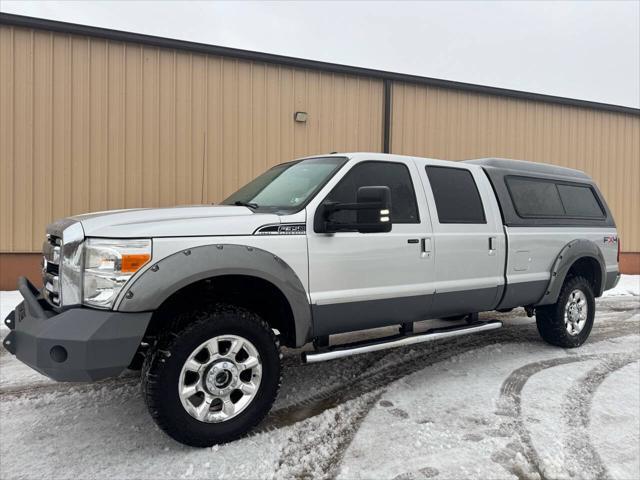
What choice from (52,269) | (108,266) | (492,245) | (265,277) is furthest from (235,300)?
(492,245)

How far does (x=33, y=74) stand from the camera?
7.13 metres

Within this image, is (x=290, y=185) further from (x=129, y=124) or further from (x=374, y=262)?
(x=129, y=124)

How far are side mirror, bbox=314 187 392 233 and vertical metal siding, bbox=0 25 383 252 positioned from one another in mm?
5326

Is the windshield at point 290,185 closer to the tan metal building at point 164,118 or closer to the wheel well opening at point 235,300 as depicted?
the wheel well opening at point 235,300

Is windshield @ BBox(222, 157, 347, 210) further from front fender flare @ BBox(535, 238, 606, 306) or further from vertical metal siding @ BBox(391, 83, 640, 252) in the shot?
vertical metal siding @ BBox(391, 83, 640, 252)

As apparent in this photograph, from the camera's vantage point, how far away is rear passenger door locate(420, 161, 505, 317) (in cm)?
390

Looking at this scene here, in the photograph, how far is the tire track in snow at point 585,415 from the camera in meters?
2.67

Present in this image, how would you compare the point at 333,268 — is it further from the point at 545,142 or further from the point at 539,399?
the point at 545,142

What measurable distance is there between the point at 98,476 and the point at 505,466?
2.34 meters

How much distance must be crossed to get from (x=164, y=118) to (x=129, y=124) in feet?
1.93

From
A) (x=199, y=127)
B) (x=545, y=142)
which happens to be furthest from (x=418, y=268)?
(x=545, y=142)

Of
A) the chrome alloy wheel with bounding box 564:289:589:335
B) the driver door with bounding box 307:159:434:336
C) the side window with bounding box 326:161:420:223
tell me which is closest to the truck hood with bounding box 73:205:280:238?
the driver door with bounding box 307:159:434:336

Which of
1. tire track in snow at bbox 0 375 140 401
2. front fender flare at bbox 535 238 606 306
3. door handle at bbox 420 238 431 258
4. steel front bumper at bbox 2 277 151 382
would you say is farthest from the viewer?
front fender flare at bbox 535 238 606 306

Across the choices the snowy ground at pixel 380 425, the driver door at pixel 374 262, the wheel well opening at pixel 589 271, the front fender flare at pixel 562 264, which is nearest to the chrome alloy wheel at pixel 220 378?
the snowy ground at pixel 380 425
